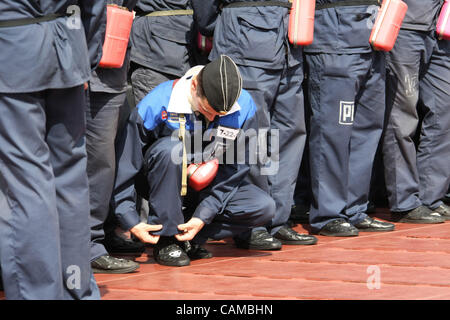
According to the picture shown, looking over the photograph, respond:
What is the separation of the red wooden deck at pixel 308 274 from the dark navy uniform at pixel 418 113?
0.63 m

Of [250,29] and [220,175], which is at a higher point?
[250,29]

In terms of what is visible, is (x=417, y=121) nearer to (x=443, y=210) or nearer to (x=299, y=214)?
(x=443, y=210)

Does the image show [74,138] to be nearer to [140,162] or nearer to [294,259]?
[140,162]

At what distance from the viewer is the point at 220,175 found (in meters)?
3.99

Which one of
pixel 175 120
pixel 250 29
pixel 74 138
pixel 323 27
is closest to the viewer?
pixel 74 138

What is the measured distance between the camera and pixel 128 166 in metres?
3.86

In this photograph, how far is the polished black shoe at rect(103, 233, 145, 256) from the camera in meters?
4.15

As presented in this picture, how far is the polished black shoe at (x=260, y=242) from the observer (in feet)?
13.9

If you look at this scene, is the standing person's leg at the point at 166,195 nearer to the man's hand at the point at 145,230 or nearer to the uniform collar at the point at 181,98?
the man's hand at the point at 145,230

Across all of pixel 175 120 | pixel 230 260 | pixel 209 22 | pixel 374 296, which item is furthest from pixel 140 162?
pixel 374 296

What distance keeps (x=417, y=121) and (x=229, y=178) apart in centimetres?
159

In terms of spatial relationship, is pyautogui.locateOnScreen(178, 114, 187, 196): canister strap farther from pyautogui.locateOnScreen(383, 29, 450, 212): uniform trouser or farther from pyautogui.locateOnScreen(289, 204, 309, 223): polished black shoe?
pyautogui.locateOnScreen(383, 29, 450, 212): uniform trouser

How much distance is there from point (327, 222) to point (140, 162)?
129 centimetres

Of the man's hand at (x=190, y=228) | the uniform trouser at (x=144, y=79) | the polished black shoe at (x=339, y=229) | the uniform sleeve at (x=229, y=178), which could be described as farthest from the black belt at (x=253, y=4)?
the polished black shoe at (x=339, y=229)
